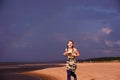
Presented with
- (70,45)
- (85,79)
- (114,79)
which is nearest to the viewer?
(70,45)

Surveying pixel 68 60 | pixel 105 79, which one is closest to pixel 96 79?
pixel 105 79

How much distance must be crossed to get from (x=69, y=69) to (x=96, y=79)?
5808 millimetres

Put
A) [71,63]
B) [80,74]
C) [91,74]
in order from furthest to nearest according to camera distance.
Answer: [80,74], [91,74], [71,63]

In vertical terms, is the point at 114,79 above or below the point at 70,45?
below

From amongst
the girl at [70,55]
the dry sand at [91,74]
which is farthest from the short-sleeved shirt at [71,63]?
the dry sand at [91,74]

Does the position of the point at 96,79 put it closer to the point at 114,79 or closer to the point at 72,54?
the point at 114,79

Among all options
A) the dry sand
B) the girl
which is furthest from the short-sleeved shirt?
the dry sand

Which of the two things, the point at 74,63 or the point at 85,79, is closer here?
the point at 74,63

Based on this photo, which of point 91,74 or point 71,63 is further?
point 91,74

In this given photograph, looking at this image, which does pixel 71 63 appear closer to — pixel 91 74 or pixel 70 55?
pixel 70 55

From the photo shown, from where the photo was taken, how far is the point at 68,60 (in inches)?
480

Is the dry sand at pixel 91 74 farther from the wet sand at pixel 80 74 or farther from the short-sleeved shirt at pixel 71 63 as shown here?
the short-sleeved shirt at pixel 71 63

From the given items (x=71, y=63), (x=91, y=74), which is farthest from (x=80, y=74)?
(x=71, y=63)

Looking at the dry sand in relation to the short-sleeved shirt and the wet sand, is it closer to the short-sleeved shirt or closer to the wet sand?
the wet sand
